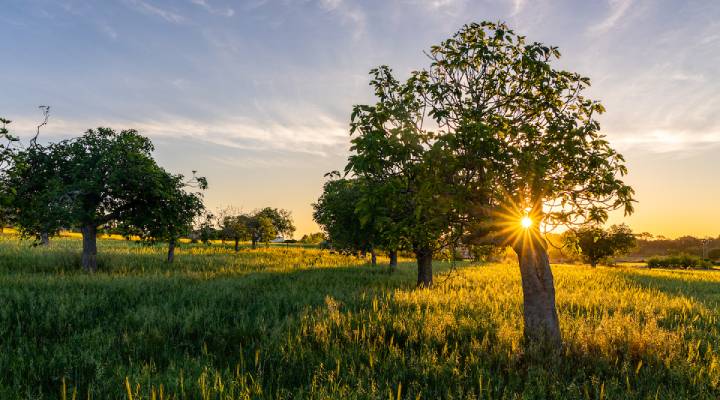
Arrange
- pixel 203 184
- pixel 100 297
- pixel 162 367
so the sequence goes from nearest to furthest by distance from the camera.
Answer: pixel 162 367 → pixel 100 297 → pixel 203 184

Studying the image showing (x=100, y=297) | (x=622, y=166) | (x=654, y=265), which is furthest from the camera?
(x=654, y=265)

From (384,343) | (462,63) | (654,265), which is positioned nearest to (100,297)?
(384,343)

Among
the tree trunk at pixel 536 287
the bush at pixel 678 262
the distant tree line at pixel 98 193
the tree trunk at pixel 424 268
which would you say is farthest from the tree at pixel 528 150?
the bush at pixel 678 262

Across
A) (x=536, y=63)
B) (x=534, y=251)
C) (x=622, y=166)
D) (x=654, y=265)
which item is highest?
(x=536, y=63)

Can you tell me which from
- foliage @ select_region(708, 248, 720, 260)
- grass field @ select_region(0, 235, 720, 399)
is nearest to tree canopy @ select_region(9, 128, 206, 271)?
grass field @ select_region(0, 235, 720, 399)

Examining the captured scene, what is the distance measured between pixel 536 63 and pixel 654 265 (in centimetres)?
8420

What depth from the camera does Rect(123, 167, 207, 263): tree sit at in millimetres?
17672

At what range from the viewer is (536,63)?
21.6 ft

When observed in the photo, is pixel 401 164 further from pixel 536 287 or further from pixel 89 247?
pixel 89 247

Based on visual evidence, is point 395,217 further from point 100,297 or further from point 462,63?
point 100,297

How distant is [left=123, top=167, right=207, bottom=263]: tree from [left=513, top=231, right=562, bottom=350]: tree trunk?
1601cm

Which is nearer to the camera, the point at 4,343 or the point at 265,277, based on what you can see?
the point at 4,343

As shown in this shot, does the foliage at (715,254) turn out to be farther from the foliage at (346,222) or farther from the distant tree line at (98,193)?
the distant tree line at (98,193)

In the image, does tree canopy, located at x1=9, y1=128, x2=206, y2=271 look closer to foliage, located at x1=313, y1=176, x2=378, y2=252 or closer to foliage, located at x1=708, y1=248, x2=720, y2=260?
foliage, located at x1=313, y1=176, x2=378, y2=252
